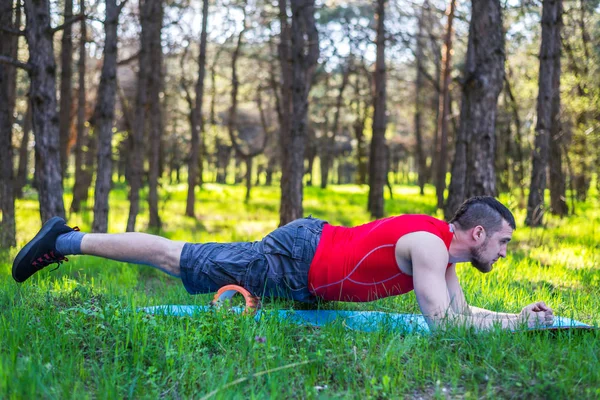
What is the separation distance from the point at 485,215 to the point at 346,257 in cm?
100

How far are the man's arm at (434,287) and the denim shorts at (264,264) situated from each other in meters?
0.89

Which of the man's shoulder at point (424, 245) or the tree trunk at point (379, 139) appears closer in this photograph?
the man's shoulder at point (424, 245)

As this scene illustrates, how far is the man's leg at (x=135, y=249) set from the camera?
4.74 metres

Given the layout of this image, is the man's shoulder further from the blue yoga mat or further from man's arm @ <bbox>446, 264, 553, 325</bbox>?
the blue yoga mat

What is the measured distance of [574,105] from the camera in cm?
1591

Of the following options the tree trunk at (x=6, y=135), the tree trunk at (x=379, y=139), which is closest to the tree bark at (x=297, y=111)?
the tree trunk at (x=6, y=135)

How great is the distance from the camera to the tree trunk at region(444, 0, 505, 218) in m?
8.99

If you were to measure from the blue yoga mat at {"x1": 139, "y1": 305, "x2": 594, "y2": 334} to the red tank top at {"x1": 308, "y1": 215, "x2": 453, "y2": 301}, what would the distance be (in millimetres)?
139

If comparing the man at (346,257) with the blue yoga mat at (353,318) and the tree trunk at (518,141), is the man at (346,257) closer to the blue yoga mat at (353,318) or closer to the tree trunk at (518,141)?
the blue yoga mat at (353,318)

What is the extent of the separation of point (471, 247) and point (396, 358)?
44.3 inches

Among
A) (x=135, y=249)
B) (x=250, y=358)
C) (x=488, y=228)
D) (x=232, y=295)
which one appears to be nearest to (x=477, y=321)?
(x=488, y=228)

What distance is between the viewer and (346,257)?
14.8ft

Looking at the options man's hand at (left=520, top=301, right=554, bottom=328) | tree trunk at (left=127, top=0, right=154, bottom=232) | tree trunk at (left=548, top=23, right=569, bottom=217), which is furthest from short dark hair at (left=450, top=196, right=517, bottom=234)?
tree trunk at (left=548, top=23, right=569, bottom=217)

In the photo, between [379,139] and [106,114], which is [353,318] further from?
[379,139]
